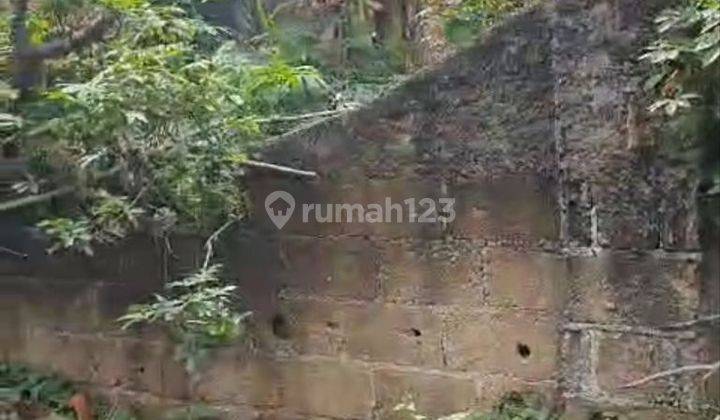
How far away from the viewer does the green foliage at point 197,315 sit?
10.9ft

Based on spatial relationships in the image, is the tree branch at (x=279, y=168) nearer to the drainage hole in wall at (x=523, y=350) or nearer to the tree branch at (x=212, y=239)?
the tree branch at (x=212, y=239)

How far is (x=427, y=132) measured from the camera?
131 inches

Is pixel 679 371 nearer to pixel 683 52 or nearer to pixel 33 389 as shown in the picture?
pixel 683 52

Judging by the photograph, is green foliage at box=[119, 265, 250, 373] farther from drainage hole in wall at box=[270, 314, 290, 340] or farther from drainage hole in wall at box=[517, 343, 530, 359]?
drainage hole in wall at box=[517, 343, 530, 359]

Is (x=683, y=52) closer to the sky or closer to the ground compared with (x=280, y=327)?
closer to the sky

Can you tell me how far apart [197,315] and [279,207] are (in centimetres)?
54

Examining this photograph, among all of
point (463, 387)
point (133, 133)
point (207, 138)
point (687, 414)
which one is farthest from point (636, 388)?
point (133, 133)

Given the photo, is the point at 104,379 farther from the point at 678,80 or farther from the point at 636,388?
the point at 678,80

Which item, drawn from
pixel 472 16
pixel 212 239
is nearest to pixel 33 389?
pixel 212 239

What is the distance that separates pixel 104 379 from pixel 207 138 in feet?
3.87

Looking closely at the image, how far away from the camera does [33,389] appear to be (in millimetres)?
3963

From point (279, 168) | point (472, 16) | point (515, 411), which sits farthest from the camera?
point (472, 16)

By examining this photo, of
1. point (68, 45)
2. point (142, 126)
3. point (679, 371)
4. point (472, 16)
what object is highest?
point (472, 16)

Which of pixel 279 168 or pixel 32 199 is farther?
pixel 32 199
